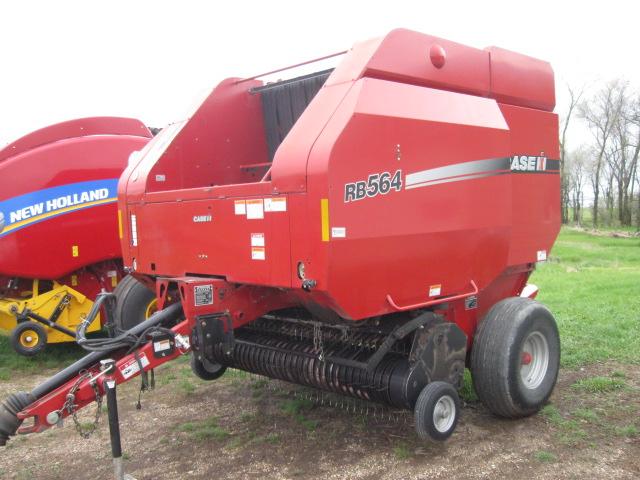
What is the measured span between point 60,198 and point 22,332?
4.59 feet

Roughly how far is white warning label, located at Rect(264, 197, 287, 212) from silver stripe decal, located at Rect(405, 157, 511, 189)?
0.70 meters

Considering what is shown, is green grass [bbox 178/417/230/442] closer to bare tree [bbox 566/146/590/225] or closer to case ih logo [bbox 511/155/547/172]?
case ih logo [bbox 511/155/547/172]

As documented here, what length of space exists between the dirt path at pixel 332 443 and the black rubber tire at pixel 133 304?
807 mm

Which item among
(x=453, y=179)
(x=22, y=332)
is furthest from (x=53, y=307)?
(x=453, y=179)

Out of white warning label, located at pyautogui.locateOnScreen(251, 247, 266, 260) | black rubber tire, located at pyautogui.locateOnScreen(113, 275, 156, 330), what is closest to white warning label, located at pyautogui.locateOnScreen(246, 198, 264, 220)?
white warning label, located at pyautogui.locateOnScreen(251, 247, 266, 260)

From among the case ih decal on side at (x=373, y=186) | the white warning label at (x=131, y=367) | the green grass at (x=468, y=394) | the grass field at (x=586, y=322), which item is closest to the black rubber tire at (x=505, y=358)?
the green grass at (x=468, y=394)

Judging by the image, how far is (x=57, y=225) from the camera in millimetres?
6250

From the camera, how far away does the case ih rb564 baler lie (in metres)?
3.17

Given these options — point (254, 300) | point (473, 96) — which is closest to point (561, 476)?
point (254, 300)

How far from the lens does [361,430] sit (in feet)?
13.7

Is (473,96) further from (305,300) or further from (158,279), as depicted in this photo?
(158,279)

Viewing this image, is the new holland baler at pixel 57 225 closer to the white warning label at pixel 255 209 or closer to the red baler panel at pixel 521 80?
the white warning label at pixel 255 209

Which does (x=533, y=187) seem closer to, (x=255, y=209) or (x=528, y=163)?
(x=528, y=163)

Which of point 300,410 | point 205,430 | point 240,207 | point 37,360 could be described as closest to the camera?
point 240,207
